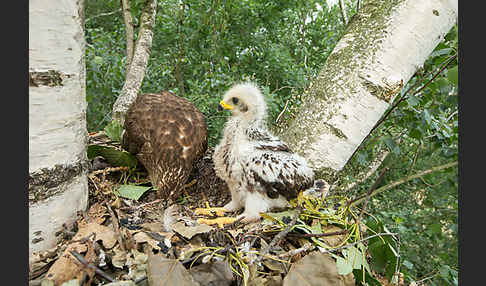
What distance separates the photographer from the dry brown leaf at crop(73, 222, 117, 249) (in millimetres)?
1136

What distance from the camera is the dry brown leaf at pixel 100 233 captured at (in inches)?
44.7

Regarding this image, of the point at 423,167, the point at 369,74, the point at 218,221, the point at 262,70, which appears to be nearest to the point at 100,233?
the point at 218,221

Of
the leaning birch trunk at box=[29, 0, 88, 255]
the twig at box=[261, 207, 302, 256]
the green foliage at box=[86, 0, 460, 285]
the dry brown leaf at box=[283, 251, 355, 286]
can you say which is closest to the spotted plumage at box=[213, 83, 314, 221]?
the twig at box=[261, 207, 302, 256]

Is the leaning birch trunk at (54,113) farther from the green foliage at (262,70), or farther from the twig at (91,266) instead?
the green foliage at (262,70)

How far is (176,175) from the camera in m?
A: 1.66

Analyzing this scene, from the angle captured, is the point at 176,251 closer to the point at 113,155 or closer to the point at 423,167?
the point at 113,155

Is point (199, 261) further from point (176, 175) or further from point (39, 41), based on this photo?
point (39, 41)

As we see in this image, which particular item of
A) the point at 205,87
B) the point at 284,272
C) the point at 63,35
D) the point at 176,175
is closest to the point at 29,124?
the point at 63,35

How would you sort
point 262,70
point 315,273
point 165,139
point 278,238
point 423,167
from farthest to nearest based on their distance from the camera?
point 423,167 → point 262,70 → point 165,139 → point 278,238 → point 315,273

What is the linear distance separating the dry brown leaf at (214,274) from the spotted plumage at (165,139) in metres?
0.65

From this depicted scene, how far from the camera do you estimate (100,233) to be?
1.18 meters

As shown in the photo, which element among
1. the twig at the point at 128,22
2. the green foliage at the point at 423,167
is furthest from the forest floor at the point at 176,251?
the twig at the point at 128,22

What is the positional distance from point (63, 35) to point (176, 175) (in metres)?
0.85

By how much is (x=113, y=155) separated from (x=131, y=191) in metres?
0.26
